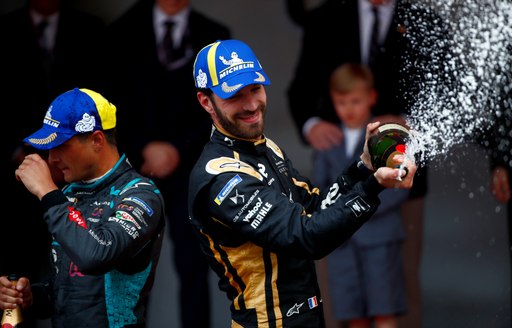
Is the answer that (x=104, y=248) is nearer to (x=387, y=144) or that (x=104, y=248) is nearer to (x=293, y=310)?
(x=293, y=310)

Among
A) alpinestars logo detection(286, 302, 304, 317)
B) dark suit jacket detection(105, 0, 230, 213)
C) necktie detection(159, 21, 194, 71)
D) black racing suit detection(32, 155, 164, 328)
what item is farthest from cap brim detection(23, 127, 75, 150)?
necktie detection(159, 21, 194, 71)

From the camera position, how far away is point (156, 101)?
245 inches

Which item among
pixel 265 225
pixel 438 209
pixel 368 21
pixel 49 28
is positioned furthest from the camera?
pixel 438 209

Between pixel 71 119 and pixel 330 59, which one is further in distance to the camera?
pixel 330 59

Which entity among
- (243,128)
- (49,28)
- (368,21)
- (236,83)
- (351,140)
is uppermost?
(49,28)

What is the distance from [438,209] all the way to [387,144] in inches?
126

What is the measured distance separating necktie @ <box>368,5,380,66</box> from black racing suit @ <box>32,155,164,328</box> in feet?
7.77

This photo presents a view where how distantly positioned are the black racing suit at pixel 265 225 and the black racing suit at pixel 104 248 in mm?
218

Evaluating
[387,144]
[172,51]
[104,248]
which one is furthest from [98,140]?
[172,51]

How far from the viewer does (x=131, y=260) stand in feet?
13.2

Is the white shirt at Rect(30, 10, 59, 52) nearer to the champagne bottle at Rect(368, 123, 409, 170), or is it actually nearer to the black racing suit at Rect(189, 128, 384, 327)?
the black racing suit at Rect(189, 128, 384, 327)

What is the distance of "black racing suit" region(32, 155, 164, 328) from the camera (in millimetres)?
3717

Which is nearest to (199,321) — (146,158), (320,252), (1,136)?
(146,158)

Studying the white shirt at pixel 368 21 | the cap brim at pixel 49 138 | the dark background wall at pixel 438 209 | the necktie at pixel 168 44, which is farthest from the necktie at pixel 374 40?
the cap brim at pixel 49 138
